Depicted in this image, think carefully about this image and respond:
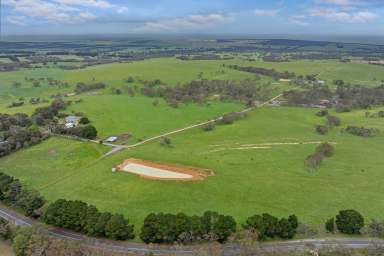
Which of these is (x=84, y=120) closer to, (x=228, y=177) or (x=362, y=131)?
(x=228, y=177)

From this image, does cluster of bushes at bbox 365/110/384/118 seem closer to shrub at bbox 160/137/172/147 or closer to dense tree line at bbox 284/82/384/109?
dense tree line at bbox 284/82/384/109

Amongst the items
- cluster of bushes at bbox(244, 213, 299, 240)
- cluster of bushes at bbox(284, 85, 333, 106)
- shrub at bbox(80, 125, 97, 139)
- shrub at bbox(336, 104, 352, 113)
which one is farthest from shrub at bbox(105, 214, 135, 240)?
cluster of bushes at bbox(284, 85, 333, 106)

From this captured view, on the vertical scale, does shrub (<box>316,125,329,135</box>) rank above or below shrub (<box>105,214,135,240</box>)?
above

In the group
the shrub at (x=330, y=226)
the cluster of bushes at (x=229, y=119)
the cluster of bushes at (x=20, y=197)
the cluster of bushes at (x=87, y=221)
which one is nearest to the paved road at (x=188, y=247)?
the cluster of bushes at (x=87, y=221)

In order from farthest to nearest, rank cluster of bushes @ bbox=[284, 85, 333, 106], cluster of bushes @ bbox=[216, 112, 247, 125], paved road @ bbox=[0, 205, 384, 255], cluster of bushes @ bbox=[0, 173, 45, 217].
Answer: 1. cluster of bushes @ bbox=[284, 85, 333, 106]
2. cluster of bushes @ bbox=[216, 112, 247, 125]
3. cluster of bushes @ bbox=[0, 173, 45, 217]
4. paved road @ bbox=[0, 205, 384, 255]

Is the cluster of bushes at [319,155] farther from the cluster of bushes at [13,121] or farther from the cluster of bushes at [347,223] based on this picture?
the cluster of bushes at [13,121]

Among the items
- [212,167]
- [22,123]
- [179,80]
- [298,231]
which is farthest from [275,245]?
[179,80]

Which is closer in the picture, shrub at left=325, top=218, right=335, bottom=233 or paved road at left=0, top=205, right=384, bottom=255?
paved road at left=0, top=205, right=384, bottom=255
